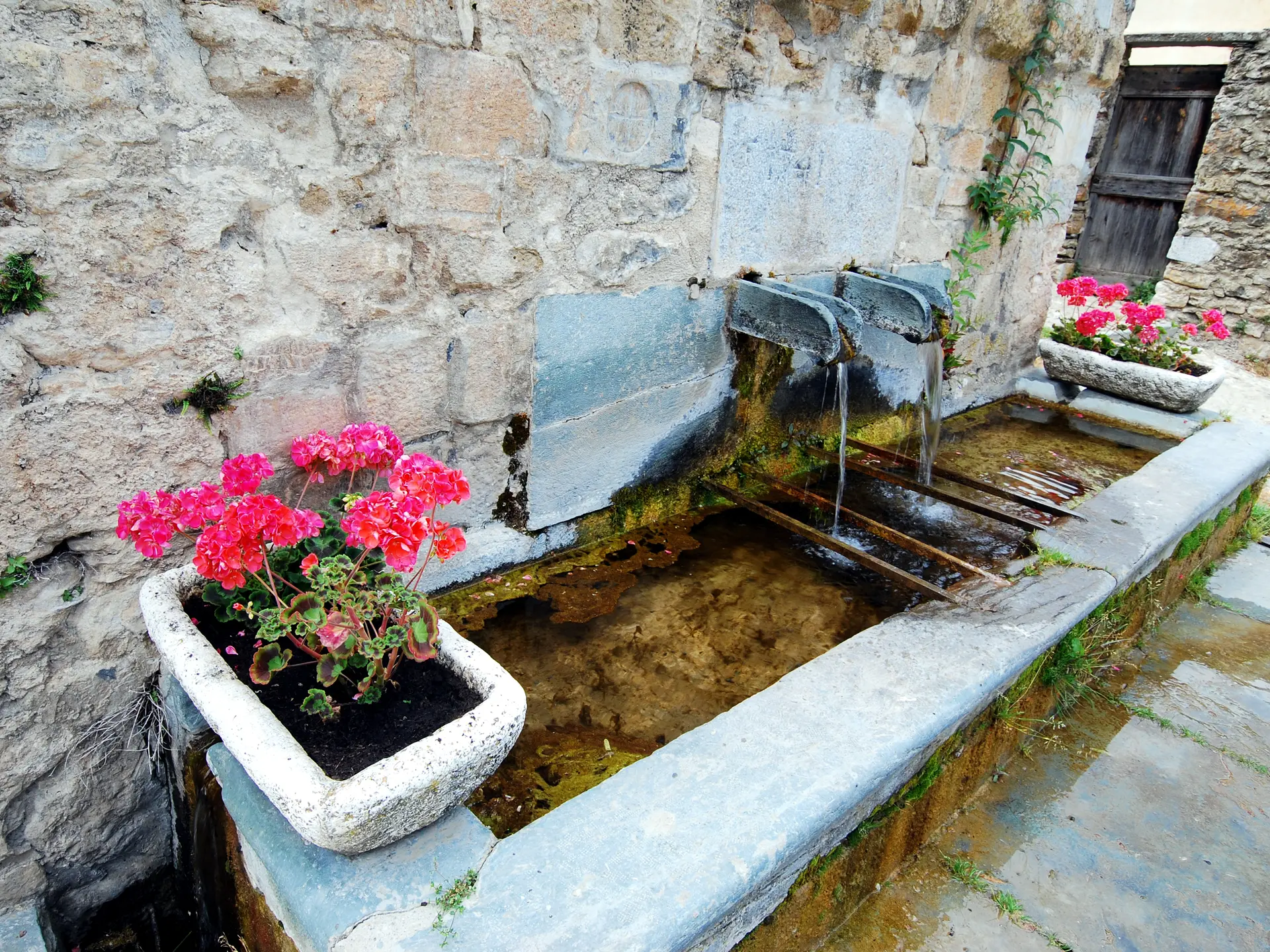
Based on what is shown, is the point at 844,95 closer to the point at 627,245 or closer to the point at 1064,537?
the point at 627,245

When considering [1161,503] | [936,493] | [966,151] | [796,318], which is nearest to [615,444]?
[796,318]

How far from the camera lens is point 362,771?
1.21 metres

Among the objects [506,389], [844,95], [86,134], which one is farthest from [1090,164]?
[86,134]

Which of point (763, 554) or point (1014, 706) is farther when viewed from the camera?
point (763, 554)

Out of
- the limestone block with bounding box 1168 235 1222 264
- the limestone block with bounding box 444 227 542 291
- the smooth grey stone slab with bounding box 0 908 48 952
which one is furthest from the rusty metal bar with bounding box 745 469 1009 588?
the limestone block with bounding box 1168 235 1222 264

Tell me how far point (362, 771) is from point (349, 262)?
1.07 m

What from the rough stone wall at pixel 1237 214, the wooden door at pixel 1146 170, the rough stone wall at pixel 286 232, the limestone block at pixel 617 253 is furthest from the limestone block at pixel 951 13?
the wooden door at pixel 1146 170

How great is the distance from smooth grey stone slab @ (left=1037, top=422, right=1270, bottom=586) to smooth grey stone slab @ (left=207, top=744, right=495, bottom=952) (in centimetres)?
194

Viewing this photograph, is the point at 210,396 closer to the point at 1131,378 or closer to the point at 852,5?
the point at 852,5

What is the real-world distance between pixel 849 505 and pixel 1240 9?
31.1ft

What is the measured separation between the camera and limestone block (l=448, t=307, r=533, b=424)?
2.03 m

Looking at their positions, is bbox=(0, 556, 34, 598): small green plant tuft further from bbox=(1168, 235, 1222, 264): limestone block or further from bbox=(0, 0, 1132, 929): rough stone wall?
bbox=(1168, 235, 1222, 264): limestone block

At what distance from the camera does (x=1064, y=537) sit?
2.52 metres

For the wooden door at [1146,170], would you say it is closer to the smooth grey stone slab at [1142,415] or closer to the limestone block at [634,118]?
the smooth grey stone slab at [1142,415]
